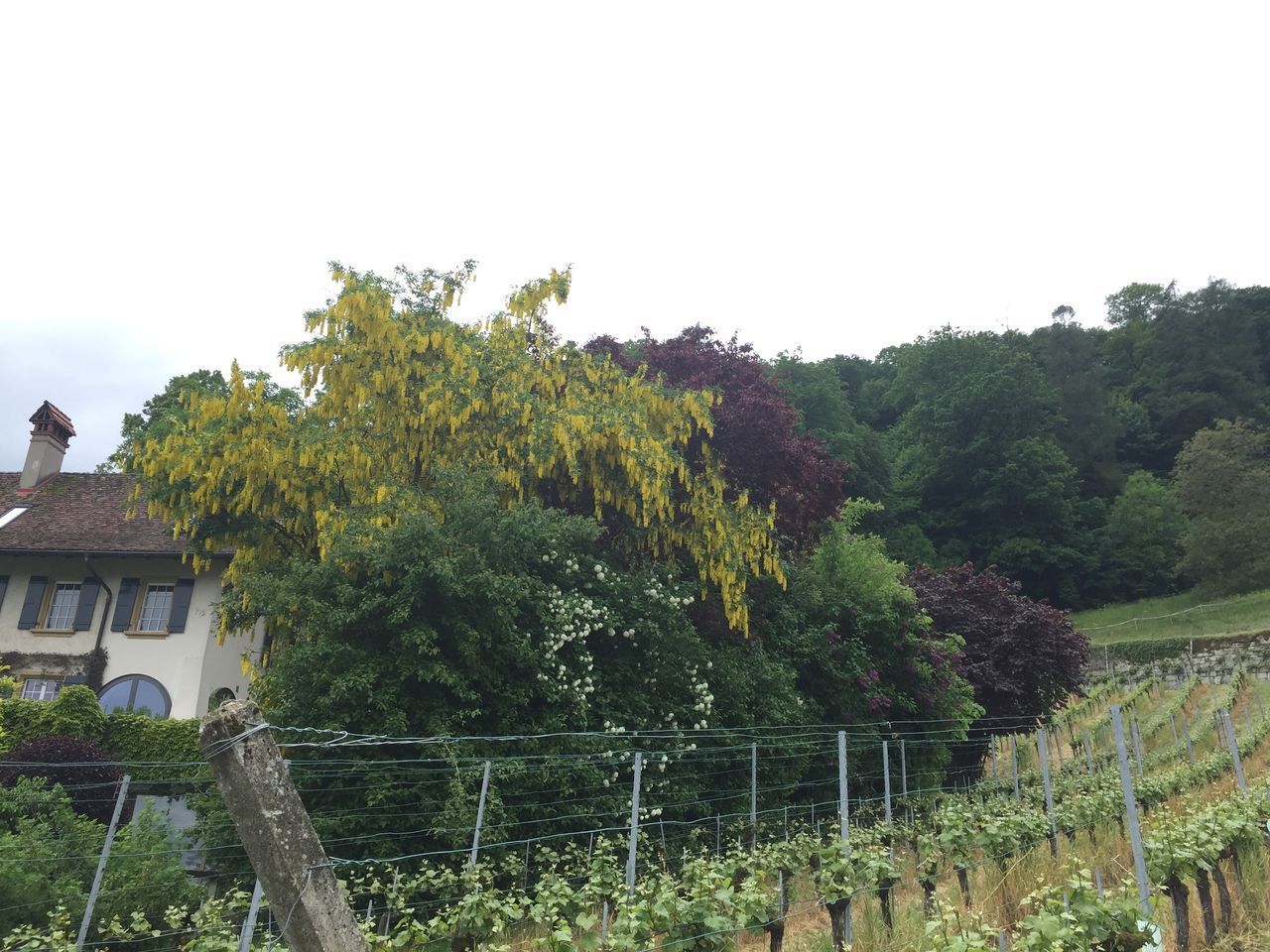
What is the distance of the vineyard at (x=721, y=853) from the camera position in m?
5.28

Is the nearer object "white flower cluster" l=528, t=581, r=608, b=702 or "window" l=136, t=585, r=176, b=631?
"white flower cluster" l=528, t=581, r=608, b=702

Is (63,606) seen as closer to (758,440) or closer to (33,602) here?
(33,602)

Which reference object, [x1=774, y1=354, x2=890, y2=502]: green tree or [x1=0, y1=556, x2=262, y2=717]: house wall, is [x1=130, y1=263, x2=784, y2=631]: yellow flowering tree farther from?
[x1=774, y1=354, x2=890, y2=502]: green tree

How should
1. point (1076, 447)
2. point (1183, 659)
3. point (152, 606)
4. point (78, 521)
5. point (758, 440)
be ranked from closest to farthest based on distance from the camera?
point (758, 440) < point (152, 606) < point (78, 521) < point (1183, 659) < point (1076, 447)

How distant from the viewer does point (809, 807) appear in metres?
12.7

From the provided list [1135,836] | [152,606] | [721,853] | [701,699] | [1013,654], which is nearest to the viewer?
[1135,836]

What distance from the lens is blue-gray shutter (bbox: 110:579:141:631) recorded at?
1925cm

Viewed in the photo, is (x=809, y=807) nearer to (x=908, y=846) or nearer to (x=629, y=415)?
(x=908, y=846)

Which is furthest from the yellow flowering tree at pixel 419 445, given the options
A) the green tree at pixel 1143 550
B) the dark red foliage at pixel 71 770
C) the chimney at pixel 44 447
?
→ the green tree at pixel 1143 550

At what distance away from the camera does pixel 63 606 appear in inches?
770

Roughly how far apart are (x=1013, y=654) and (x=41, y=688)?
21126 mm

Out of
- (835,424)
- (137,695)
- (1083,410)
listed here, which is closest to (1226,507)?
(1083,410)

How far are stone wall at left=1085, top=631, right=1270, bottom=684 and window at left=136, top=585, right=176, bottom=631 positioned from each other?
32.3 meters

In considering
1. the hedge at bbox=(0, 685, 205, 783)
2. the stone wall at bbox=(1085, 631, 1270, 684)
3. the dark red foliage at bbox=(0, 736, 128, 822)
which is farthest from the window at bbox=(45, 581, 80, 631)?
the stone wall at bbox=(1085, 631, 1270, 684)
